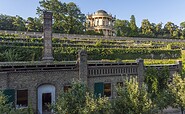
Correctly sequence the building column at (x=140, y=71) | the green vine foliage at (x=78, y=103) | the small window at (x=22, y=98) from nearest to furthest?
the green vine foliage at (x=78, y=103), the small window at (x=22, y=98), the building column at (x=140, y=71)

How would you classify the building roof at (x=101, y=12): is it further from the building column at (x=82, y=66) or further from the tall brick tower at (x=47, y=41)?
the building column at (x=82, y=66)

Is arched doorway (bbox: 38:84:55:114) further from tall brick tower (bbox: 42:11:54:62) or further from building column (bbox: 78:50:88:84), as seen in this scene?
tall brick tower (bbox: 42:11:54:62)

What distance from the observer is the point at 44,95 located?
59.6 feet

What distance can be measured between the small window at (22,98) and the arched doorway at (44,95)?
1.10 metres

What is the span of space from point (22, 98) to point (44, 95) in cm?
187

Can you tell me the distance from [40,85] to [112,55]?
82.0ft

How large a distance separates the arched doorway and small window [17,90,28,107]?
1098 millimetres

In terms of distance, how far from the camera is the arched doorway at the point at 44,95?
708 inches

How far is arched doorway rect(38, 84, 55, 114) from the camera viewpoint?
18.0 m

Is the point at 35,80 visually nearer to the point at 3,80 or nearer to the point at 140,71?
the point at 3,80

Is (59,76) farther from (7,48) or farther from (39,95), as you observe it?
(7,48)

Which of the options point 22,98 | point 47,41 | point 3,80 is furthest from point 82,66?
point 47,41

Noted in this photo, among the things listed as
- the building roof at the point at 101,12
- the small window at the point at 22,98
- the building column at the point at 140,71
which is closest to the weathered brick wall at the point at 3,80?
the small window at the point at 22,98

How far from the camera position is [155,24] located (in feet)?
275
